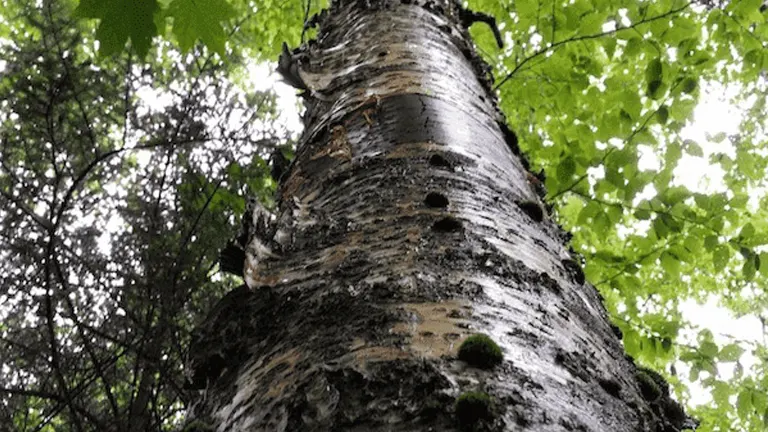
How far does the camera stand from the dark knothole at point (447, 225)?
3.78 ft

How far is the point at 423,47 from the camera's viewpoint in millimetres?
2164

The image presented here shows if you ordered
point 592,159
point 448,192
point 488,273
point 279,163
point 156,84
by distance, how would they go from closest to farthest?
point 488,273 < point 448,192 < point 279,163 < point 592,159 < point 156,84

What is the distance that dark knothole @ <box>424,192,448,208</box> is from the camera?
4.08ft

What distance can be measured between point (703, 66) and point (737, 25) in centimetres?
32

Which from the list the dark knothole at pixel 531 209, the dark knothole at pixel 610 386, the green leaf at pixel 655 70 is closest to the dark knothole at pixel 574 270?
the dark knothole at pixel 531 209

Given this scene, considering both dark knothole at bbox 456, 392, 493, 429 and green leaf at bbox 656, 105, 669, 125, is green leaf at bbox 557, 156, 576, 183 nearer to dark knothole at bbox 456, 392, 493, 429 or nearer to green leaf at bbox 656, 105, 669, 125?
green leaf at bbox 656, 105, 669, 125

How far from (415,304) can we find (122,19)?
35.5 inches

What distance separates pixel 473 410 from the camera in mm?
703

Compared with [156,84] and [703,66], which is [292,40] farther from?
[703,66]

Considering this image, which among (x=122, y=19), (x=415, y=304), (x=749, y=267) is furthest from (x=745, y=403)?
(x=122, y=19)

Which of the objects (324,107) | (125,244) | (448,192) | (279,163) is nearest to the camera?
(448,192)

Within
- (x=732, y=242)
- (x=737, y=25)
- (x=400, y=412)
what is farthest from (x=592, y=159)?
(x=400, y=412)

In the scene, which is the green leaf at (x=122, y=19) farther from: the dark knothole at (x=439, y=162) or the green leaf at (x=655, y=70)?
the green leaf at (x=655, y=70)

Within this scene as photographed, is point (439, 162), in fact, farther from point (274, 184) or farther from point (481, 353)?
point (274, 184)
